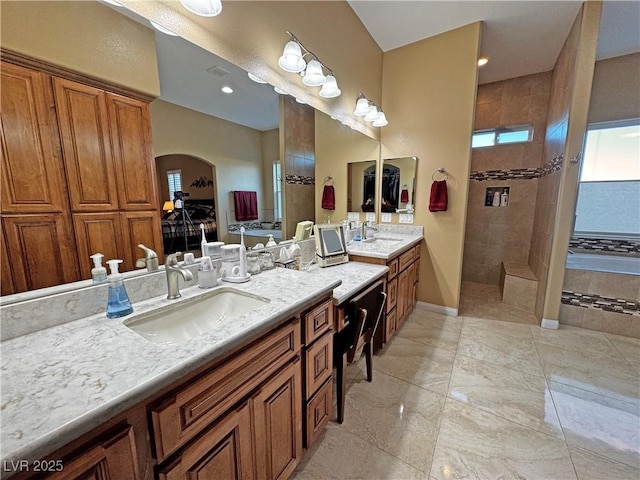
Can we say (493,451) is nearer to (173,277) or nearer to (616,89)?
(173,277)

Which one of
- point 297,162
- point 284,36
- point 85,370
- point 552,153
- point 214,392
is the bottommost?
point 214,392

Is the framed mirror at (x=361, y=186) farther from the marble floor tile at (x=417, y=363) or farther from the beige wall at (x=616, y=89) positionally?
the beige wall at (x=616, y=89)

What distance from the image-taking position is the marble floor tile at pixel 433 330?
2.34 metres

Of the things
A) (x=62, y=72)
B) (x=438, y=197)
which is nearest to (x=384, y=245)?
(x=438, y=197)

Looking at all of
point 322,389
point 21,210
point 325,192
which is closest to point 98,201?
point 21,210

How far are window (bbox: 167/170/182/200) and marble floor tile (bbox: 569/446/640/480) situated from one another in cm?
232

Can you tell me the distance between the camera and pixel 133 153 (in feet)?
3.28

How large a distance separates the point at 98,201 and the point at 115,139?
24 centimetres

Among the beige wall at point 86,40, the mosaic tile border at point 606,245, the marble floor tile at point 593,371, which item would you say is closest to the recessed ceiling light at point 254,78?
the beige wall at point 86,40

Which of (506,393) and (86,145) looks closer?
(86,145)

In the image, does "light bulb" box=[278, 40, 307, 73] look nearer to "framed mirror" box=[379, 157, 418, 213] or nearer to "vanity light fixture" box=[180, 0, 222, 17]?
"vanity light fixture" box=[180, 0, 222, 17]

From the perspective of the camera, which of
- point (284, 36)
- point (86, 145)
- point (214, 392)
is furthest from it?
point (284, 36)

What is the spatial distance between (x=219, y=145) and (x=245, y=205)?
36 centimetres

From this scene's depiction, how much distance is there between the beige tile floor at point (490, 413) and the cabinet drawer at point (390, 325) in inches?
4.3
